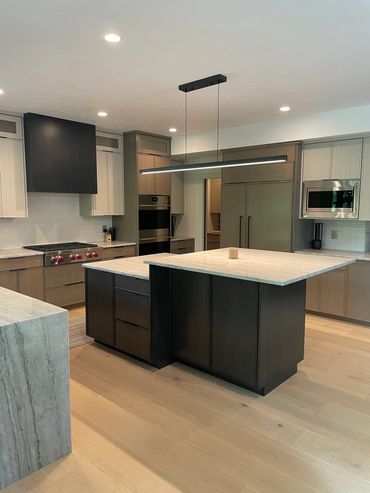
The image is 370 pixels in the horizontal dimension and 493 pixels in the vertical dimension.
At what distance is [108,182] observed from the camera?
5.80m

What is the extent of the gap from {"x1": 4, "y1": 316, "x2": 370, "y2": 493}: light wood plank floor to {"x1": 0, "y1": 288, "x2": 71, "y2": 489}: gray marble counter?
12 cm

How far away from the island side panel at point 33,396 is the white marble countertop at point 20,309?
35 mm

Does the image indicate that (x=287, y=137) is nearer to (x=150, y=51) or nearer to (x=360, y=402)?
(x=150, y=51)

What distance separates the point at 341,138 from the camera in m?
4.70

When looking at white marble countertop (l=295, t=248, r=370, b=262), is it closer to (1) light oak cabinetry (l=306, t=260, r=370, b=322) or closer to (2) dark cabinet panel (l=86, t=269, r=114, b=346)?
(1) light oak cabinetry (l=306, t=260, r=370, b=322)

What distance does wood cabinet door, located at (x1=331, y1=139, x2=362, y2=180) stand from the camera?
15.1 ft

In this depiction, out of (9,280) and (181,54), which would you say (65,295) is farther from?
(181,54)

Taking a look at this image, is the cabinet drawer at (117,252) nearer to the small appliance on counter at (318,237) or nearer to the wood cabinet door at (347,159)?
the small appliance on counter at (318,237)

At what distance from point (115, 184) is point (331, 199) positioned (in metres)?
3.23

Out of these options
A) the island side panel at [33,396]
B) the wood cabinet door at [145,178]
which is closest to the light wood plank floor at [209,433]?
the island side panel at [33,396]

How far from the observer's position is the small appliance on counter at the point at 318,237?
17.4 ft

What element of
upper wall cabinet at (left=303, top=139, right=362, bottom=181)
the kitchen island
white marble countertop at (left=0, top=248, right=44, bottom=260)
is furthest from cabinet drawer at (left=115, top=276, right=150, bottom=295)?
upper wall cabinet at (left=303, top=139, right=362, bottom=181)

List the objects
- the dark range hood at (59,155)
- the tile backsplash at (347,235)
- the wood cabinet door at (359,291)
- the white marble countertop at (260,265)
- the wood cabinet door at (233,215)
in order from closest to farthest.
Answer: the white marble countertop at (260,265)
the wood cabinet door at (359,291)
the dark range hood at (59,155)
the tile backsplash at (347,235)
the wood cabinet door at (233,215)

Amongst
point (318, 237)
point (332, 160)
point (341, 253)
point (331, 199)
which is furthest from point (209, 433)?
point (332, 160)
